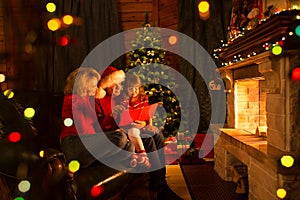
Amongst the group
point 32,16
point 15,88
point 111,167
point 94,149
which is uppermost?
point 32,16

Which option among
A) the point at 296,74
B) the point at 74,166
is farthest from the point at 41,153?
the point at 296,74

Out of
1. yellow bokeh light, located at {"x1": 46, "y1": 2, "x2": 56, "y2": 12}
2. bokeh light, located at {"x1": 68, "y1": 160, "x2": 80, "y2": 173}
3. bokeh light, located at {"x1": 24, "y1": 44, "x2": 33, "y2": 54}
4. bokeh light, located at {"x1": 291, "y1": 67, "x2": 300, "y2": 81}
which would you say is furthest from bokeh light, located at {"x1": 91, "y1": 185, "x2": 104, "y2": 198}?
yellow bokeh light, located at {"x1": 46, "y1": 2, "x2": 56, "y2": 12}

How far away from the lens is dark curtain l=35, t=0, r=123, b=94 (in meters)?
4.99

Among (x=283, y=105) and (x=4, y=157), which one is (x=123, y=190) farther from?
(x=283, y=105)

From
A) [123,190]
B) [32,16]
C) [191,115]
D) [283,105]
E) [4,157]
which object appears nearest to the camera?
[32,16]

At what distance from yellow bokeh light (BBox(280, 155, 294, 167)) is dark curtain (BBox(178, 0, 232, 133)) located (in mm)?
2760

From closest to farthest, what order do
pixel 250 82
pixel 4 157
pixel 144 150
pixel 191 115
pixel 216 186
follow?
pixel 4 157 → pixel 144 150 → pixel 216 186 → pixel 250 82 → pixel 191 115

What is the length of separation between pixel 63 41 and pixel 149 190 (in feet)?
11.1

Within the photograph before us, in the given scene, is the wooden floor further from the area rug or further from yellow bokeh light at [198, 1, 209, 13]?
yellow bokeh light at [198, 1, 209, 13]

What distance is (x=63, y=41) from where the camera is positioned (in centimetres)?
525

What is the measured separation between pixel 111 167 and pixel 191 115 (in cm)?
279

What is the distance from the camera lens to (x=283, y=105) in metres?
2.04

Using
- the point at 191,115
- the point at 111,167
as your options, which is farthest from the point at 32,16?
the point at 191,115

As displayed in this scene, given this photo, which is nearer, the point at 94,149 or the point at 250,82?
the point at 94,149
